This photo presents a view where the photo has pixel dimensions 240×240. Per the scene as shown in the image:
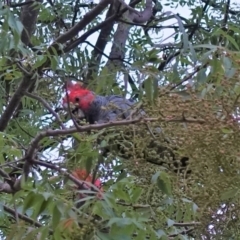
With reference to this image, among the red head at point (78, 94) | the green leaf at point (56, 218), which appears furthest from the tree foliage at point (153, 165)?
the red head at point (78, 94)

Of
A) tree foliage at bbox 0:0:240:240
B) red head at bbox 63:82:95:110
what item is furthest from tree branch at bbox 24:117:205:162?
red head at bbox 63:82:95:110

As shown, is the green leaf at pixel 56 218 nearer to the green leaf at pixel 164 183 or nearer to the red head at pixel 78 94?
the green leaf at pixel 164 183

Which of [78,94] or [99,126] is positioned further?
[78,94]

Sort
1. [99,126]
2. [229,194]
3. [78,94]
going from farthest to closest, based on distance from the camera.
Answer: [78,94] → [99,126] → [229,194]

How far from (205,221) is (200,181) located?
7 cm

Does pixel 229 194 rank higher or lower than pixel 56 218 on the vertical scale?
higher

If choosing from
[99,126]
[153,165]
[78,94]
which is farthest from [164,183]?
[78,94]

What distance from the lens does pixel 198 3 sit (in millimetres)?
3074

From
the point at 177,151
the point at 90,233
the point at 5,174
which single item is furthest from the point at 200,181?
the point at 5,174

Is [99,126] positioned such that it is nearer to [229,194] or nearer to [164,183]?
[164,183]

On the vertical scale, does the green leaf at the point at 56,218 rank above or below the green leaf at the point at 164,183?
below

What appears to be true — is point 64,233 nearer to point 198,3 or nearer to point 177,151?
point 177,151

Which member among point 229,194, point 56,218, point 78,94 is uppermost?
point 78,94

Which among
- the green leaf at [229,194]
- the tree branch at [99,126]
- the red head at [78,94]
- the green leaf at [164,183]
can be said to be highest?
the red head at [78,94]
